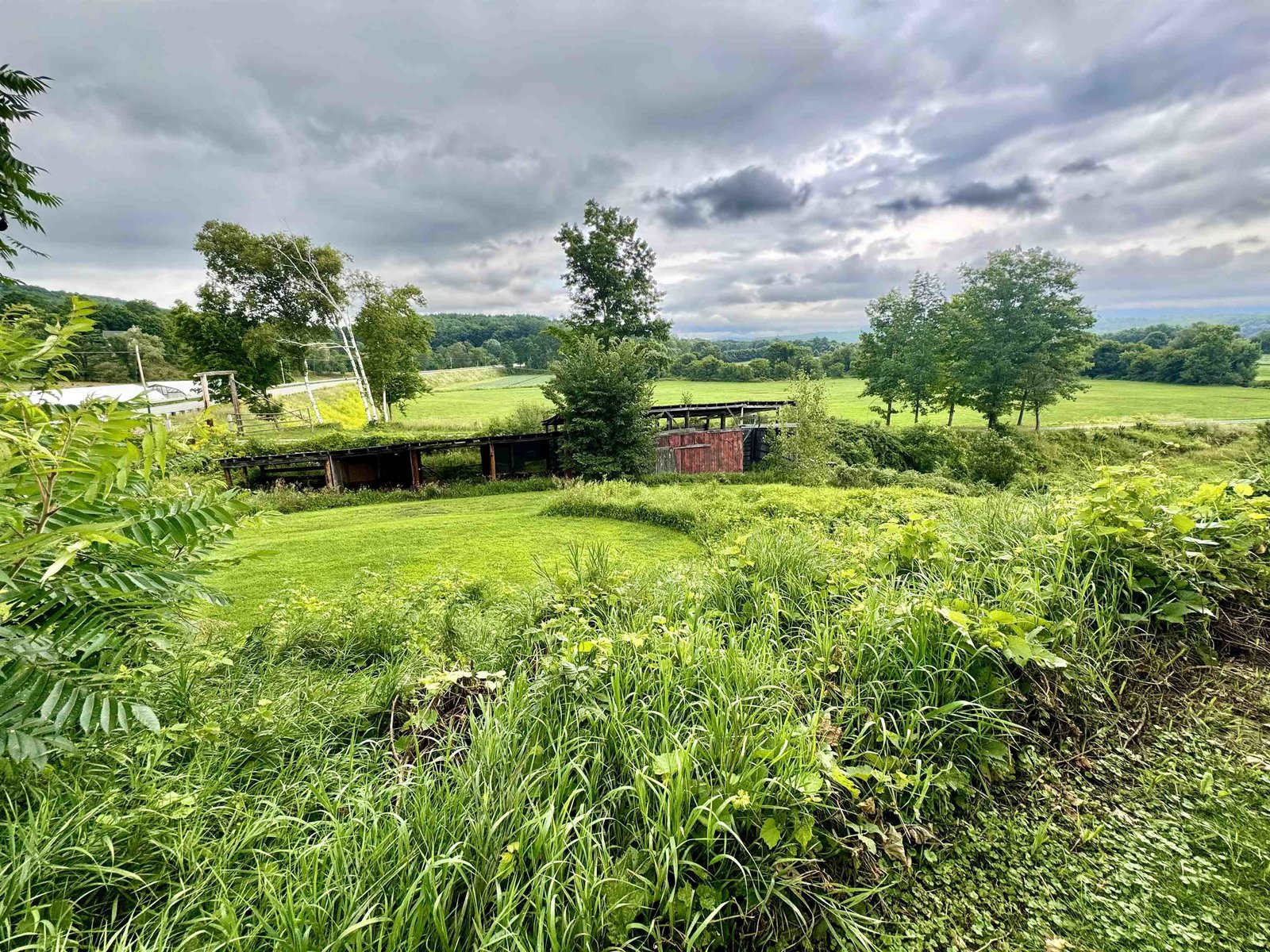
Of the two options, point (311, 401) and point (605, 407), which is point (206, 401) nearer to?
point (605, 407)

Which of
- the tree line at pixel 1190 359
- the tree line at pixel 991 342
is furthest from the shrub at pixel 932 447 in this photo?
the tree line at pixel 1190 359

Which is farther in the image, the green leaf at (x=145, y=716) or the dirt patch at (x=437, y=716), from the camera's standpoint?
the dirt patch at (x=437, y=716)

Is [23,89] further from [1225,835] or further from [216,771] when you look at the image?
[1225,835]

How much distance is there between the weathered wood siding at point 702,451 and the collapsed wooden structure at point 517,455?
1.4 inches

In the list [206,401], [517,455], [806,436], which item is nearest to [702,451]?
[806,436]

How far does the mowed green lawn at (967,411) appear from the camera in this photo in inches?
1254

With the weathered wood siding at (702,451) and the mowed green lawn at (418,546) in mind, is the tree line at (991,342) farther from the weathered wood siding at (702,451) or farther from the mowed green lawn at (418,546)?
the mowed green lawn at (418,546)

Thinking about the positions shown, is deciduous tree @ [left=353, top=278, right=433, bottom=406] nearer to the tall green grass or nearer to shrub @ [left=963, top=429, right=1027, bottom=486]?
the tall green grass

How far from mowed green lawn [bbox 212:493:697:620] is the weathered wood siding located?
8.36 m

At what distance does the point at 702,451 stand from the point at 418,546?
1485 centimetres

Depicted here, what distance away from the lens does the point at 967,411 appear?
44.1m

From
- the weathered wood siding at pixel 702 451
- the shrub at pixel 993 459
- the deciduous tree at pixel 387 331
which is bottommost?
the shrub at pixel 993 459

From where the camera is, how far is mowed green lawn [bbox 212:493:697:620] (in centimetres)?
809

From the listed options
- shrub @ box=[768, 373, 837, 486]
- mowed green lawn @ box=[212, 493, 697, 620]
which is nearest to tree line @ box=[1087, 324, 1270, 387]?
shrub @ box=[768, 373, 837, 486]
